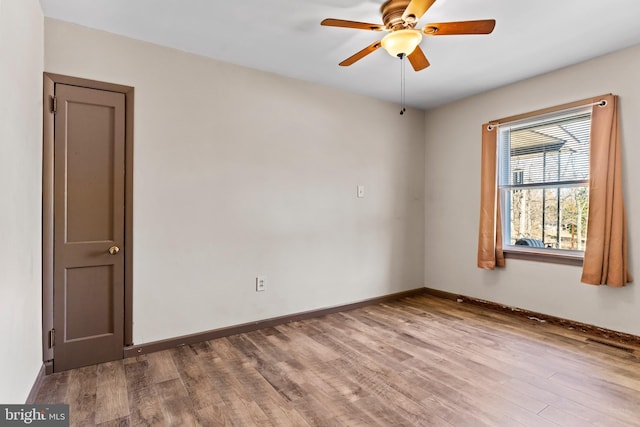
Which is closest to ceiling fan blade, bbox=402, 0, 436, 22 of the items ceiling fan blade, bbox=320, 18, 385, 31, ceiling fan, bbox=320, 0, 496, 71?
ceiling fan, bbox=320, 0, 496, 71

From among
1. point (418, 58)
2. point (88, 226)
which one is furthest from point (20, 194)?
point (418, 58)

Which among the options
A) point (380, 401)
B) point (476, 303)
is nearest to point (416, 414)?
point (380, 401)

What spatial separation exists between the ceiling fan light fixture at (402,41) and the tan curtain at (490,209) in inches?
80.6

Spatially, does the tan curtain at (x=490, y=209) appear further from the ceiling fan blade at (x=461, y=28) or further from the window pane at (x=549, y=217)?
the ceiling fan blade at (x=461, y=28)

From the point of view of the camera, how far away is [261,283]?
3.19m

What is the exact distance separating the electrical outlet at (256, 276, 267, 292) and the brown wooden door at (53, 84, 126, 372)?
3.67 ft

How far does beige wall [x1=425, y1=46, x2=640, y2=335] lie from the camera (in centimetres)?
281

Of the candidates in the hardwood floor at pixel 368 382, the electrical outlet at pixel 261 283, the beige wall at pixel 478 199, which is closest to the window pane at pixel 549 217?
the beige wall at pixel 478 199

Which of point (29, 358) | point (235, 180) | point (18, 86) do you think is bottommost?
point (29, 358)

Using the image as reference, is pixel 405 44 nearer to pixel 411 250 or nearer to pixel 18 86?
pixel 18 86

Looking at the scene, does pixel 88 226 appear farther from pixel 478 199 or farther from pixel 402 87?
pixel 478 199

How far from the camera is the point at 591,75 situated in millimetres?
3012

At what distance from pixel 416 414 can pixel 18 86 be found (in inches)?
106
